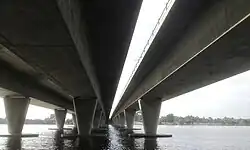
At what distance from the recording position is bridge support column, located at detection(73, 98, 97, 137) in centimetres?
5125

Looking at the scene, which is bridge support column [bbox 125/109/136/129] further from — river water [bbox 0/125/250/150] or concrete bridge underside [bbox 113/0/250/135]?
concrete bridge underside [bbox 113/0/250/135]

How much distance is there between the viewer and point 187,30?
2092 centimetres

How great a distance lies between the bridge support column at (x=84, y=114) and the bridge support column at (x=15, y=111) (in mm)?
11579

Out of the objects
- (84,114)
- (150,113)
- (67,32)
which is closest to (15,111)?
(84,114)

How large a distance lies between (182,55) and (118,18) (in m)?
7.81

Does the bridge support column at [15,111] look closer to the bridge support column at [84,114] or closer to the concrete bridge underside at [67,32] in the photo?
the bridge support column at [84,114]

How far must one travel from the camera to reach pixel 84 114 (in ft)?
171

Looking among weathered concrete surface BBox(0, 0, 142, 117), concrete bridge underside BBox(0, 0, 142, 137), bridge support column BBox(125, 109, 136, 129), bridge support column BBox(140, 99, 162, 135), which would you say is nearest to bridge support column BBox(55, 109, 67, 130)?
bridge support column BBox(125, 109, 136, 129)

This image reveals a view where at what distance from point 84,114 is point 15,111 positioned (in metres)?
14.0

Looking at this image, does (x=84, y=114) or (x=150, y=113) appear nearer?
(x=84, y=114)

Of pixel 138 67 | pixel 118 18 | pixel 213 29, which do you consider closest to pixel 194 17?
pixel 213 29

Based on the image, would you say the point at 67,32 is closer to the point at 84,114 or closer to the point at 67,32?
the point at 67,32

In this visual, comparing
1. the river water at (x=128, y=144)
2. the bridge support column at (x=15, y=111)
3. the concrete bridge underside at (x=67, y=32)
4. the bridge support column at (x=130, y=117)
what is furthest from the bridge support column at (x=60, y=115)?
the concrete bridge underside at (x=67, y=32)

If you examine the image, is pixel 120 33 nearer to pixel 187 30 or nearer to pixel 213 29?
pixel 187 30
